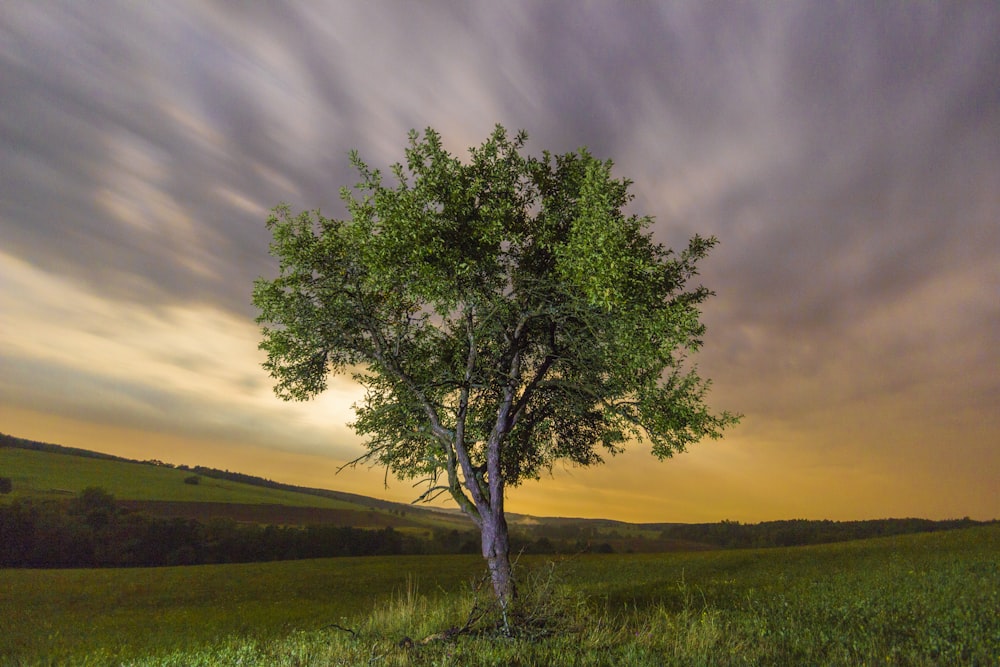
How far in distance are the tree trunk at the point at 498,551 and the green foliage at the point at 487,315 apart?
17.8 inches

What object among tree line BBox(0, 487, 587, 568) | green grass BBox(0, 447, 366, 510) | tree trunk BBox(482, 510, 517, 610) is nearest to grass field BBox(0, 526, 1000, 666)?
tree trunk BBox(482, 510, 517, 610)

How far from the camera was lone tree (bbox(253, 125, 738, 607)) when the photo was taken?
15883 mm

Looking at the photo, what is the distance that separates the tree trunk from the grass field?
669 mm

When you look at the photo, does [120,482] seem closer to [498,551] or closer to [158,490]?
[158,490]

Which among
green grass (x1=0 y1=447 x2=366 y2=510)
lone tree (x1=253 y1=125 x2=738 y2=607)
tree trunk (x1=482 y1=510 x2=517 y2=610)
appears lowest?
green grass (x1=0 y1=447 x2=366 y2=510)

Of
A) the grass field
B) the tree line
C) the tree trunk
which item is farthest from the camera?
the tree line

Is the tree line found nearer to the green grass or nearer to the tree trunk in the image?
the green grass

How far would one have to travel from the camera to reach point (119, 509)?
63188mm

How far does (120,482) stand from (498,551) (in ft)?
291

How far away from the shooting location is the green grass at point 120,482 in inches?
2931

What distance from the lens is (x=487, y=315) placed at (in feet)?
57.0

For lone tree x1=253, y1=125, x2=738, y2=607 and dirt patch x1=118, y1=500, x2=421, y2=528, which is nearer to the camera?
lone tree x1=253, y1=125, x2=738, y2=607

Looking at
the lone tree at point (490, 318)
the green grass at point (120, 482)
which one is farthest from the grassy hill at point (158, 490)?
the lone tree at point (490, 318)

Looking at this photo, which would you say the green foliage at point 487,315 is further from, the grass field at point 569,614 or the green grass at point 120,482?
the green grass at point 120,482
